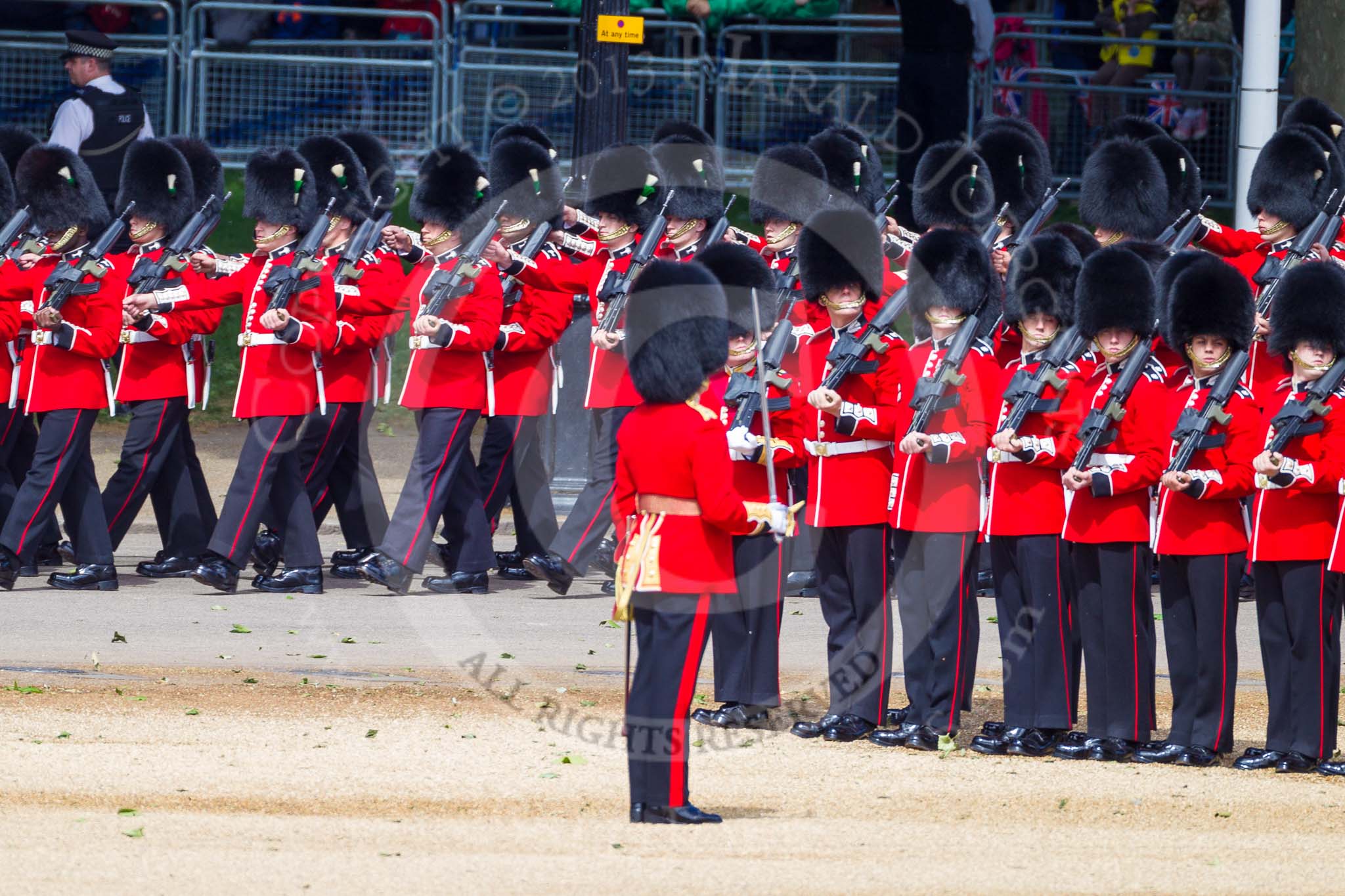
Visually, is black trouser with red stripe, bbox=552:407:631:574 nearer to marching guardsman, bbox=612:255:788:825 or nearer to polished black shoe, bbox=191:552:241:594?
polished black shoe, bbox=191:552:241:594

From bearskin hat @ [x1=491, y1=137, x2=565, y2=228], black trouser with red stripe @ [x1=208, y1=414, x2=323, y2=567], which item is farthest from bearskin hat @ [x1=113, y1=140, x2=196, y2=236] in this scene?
bearskin hat @ [x1=491, y1=137, x2=565, y2=228]

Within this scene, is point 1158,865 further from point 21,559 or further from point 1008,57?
point 1008,57

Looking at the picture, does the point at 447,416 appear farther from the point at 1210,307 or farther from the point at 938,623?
the point at 1210,307

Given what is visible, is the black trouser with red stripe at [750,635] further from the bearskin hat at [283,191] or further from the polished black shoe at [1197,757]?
the bearskin hat at [283,191]

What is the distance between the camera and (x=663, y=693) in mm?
5645

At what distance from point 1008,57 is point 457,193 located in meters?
5.30

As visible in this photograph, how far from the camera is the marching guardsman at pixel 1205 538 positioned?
20.6 feet

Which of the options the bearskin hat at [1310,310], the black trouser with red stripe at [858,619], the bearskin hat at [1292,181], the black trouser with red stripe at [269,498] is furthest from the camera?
the bearskin hat at [1292,181]

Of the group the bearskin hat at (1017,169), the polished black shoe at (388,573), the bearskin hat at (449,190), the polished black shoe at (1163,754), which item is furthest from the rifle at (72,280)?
the polished black shoe at (1163,754)

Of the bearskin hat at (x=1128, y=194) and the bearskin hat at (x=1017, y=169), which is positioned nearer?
the bearskin hat at (x=1128, y=194)

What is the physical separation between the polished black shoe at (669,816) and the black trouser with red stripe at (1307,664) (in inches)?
64.3

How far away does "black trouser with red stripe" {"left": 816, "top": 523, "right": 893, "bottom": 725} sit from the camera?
6.63 metres

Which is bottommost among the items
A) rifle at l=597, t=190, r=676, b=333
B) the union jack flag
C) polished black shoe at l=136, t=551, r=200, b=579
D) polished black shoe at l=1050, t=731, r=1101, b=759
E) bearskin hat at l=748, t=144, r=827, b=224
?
polished black shoe at l=136, t=551, r=200, b=579

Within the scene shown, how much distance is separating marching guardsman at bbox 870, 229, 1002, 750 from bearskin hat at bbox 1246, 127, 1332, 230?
2.35 metres
